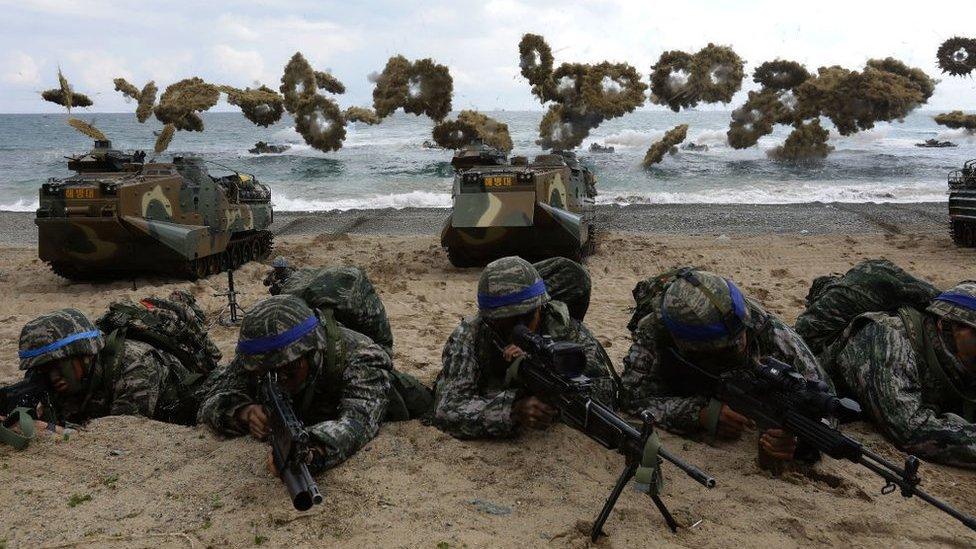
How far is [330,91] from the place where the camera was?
1313 inches

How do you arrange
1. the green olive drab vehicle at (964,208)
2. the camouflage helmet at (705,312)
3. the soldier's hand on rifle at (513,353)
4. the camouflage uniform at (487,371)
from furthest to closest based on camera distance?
the green olive drab vehicle at (964,208) < the camouflage uniform at (487,371) < the soldier's hand on rifle at (513,353) < the camouflage helmet at (705,312)

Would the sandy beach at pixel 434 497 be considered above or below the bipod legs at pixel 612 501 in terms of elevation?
below

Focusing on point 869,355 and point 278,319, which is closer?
point 278,319

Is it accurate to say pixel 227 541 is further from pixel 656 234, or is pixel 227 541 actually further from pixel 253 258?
pixel 656 234

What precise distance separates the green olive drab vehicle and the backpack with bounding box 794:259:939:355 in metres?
10.1

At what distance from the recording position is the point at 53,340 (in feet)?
14.3

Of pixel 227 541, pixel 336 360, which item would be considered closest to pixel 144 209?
pixel 336 360

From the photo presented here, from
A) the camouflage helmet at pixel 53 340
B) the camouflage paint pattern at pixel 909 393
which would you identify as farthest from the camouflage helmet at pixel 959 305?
the camouflage helmet at pixel 53 340

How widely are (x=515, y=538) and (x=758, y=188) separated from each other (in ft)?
88.8

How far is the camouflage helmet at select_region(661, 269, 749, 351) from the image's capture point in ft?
12.1

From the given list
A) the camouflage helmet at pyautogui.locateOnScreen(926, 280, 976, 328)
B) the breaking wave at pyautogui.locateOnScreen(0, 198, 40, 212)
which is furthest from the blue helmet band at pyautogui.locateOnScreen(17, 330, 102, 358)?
the breaking wave at pyautogui.locateOnScreen(0, 198, 40, 212)

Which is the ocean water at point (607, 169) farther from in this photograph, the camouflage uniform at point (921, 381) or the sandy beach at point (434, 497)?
the camouflage uniform at point (921, 381)

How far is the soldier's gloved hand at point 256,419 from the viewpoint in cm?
390

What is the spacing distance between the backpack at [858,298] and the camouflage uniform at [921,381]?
0.80 ft
